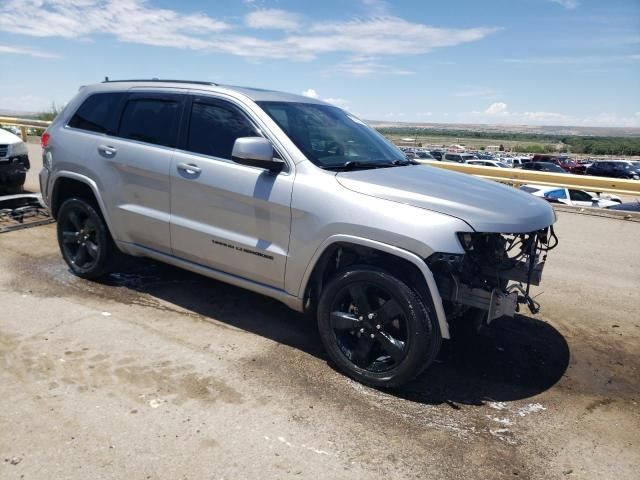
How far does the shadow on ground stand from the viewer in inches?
144

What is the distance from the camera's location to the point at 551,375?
3.92 meters

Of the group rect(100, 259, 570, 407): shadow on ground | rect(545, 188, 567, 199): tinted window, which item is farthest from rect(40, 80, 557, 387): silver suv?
rect(545, 188, 567, 199): tinted window

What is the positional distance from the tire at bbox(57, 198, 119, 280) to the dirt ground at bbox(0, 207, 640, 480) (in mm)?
186

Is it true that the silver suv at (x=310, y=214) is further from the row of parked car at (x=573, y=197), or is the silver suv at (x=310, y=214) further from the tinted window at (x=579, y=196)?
the tinted window at (x=579, y=196)

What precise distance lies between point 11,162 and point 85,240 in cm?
371

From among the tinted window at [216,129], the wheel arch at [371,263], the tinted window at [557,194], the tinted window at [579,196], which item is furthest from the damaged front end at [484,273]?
the tinted window at [579,196]

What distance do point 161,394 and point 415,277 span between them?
175cm

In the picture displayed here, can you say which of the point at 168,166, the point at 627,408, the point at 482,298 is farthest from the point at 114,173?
the point at 627,408

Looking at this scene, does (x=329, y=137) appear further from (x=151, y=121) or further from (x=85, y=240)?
(x=85, y=240)

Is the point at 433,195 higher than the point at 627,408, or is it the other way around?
the point at 433,195

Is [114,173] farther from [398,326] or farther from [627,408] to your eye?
[627,408]

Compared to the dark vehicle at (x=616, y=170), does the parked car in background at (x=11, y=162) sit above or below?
above

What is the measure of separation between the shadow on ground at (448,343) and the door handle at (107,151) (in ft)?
4.29

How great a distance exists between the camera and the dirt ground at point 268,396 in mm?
2773
